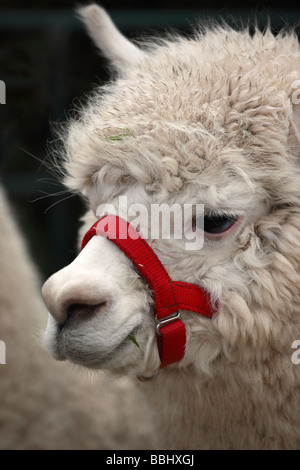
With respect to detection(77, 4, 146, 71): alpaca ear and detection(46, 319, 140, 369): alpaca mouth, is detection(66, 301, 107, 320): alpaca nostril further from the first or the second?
detection(77, 4, 146, 71): alpaca ear

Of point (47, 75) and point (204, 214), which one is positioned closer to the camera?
point (204, 214)

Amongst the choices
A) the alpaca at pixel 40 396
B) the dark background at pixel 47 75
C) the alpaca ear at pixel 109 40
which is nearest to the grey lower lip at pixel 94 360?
the alpaca at pixel 40 396

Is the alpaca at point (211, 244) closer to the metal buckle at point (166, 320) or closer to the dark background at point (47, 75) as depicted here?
the metal buckle at point (166, 320)

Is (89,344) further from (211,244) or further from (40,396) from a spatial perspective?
(40,396)

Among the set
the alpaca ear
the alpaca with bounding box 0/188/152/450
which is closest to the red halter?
the alpaca with bounding box 0/188/152/450

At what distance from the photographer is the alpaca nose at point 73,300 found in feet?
4.73

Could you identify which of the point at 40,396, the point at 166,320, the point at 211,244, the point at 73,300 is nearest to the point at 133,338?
the point at 166,320

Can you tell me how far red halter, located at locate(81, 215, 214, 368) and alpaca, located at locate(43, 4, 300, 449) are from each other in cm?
2

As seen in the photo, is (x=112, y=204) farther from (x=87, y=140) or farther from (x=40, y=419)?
(x=40, y=419)

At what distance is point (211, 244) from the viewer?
1623mm

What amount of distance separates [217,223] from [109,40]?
102 centimetres

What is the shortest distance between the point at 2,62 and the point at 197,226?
10.1ft

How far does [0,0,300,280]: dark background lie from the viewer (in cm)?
365

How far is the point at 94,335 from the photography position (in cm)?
151
